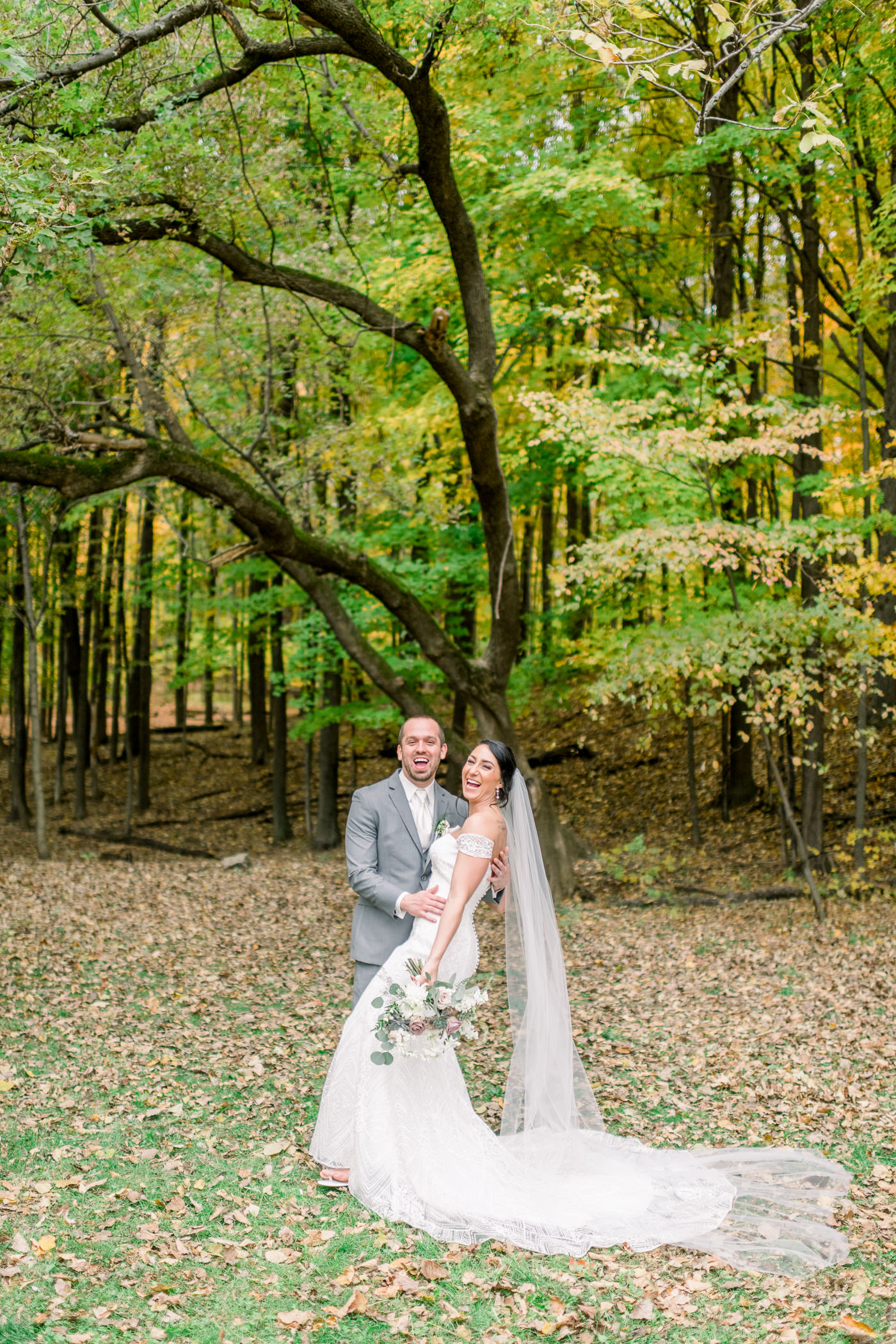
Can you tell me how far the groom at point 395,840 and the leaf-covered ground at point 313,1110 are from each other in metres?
1.13

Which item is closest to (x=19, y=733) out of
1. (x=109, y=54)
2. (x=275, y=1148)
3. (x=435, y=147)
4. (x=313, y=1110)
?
(x=435, y=147)

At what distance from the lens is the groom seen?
4332mm

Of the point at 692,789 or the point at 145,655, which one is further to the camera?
the point at 145,655

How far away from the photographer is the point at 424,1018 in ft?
13.0

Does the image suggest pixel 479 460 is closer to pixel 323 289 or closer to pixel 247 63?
pixel 323 289

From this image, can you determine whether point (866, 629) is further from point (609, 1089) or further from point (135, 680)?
point (135, 680)

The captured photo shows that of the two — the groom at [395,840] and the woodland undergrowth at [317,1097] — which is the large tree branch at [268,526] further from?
the groom at [395,840]

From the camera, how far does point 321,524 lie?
42.4ft

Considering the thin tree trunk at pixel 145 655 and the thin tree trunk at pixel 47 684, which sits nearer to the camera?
the thin tree trunk at pixel 145 655

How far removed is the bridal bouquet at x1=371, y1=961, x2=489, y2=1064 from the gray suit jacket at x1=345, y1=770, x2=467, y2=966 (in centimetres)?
32

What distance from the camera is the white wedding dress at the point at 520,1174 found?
13.0 feet

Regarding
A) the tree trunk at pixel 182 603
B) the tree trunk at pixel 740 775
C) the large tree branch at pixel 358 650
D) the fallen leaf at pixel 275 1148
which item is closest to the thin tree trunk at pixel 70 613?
the tree trunk at pixel 182 603

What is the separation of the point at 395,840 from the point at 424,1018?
79 centimetres

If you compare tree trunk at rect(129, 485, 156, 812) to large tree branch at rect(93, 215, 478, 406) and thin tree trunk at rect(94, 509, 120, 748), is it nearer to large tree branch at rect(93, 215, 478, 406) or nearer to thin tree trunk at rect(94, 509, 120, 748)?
thin tree trunk at rect(94, 509, 120, 748)
